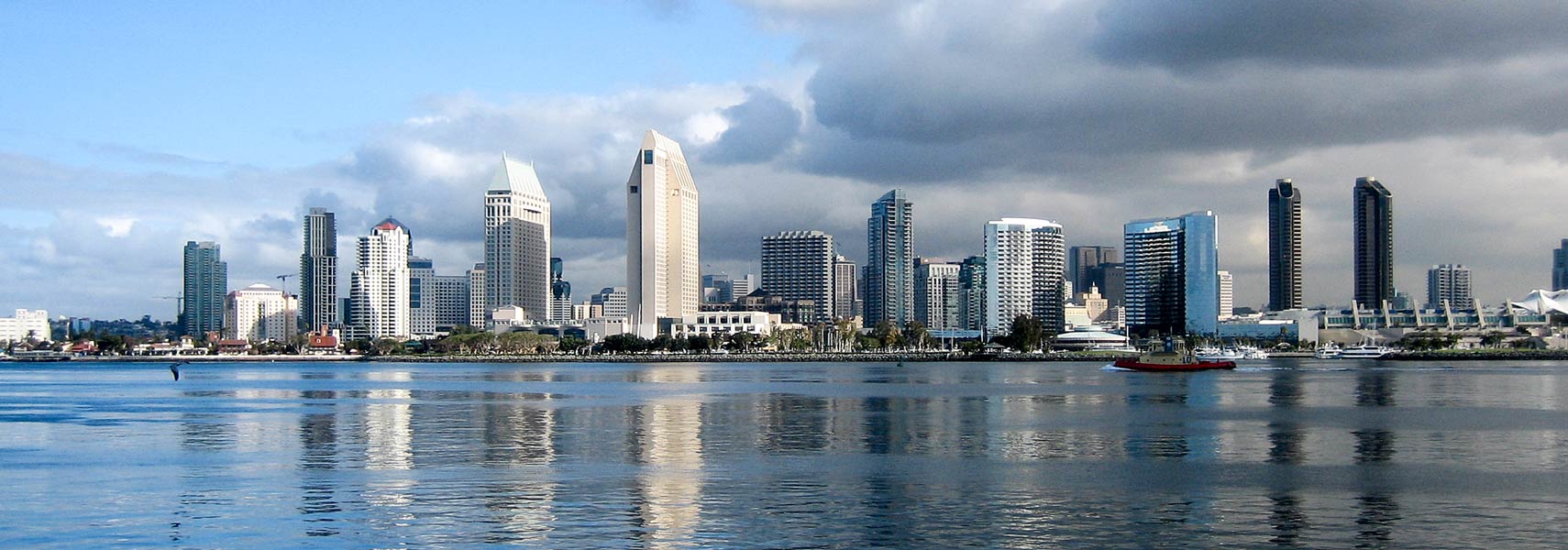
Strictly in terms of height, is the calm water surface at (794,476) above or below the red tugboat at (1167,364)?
above

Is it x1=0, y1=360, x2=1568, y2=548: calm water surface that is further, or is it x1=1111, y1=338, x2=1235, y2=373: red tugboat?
x1=1111, y1=338, x2=1235, y2=373: red tugboat

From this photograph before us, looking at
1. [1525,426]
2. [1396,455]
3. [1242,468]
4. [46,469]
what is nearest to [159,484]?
[46,469]

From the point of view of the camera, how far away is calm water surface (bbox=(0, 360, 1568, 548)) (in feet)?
106

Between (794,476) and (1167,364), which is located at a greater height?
(794,476)

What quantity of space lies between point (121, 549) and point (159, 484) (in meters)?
12.8

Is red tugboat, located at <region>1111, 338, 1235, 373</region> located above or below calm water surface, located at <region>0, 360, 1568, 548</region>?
below

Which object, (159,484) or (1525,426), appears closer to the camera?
(159,484)

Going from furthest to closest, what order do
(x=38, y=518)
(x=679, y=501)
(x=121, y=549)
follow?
(x=679, y=501) → (x=38, y=518) → (x=121, y=549)

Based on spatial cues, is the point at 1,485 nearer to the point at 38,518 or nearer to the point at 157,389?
the point at 38,518

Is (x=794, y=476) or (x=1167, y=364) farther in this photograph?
(x=1167, y=364)

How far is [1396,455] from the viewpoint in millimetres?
50062

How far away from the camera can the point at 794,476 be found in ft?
144

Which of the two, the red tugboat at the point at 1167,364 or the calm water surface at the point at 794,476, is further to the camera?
the red tugboat at the point at 1167,364

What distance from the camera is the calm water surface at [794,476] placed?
32.4 metres
